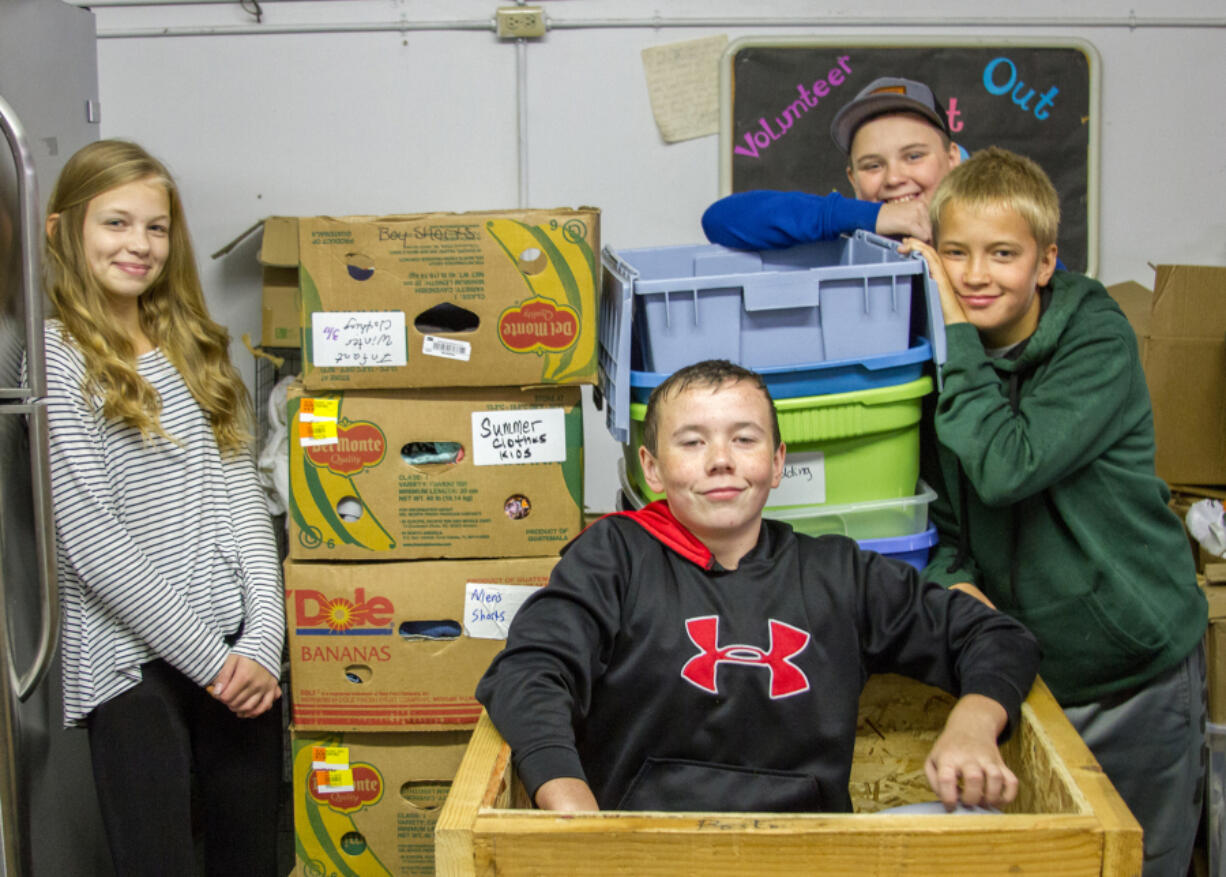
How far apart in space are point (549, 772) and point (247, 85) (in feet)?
7.68

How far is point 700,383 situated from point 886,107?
0.89m

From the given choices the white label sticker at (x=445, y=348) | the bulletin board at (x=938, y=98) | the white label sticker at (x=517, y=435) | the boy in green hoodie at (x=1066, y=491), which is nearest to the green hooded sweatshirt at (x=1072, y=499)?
the boy in green hoodie at (x=1066, y=491)

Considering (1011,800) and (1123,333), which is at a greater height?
(1123,333)

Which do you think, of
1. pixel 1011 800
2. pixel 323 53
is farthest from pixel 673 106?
pixel 1011 800

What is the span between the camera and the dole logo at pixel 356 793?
184 centimetres

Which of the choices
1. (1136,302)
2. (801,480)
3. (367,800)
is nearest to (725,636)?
(801,480)

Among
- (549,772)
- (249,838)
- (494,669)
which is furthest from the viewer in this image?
(249,838)

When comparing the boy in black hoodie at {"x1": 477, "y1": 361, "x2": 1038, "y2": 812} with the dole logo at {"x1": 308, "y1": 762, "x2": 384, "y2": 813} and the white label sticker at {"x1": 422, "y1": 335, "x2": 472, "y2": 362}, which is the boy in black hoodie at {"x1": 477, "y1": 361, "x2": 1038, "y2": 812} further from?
the dole logo at {"x1": 308, "y1": 762, "x2": 384, "y2": 813}

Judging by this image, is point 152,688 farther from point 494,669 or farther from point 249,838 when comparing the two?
point 494,669

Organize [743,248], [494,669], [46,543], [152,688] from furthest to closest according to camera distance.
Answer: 1. [743,248]
2. [152,688]
3. [46,543]
4. [494,669]

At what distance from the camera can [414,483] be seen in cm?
173

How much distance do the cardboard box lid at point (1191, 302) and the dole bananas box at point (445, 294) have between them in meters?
1.43

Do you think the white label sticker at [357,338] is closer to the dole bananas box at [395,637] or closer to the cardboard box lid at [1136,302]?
the dole bananas box at [395,637]

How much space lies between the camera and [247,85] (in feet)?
9.20
